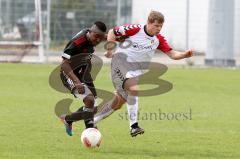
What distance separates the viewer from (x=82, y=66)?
11734 millimetres

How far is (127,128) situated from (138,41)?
261 centimetres

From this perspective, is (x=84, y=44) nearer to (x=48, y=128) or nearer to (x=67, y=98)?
(x=48, y=128)

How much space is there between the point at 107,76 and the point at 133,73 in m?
14.8

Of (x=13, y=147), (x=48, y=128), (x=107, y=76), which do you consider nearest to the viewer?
(x=13, y=147)

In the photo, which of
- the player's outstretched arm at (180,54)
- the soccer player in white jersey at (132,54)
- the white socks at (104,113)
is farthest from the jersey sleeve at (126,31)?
the white socks at (104,113)

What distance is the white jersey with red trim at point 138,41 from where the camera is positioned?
1153cm

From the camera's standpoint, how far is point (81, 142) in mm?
11500

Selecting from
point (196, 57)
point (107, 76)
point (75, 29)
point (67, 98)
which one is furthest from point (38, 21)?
point (67, 98)

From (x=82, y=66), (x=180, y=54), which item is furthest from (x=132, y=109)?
(x=180, y=54)

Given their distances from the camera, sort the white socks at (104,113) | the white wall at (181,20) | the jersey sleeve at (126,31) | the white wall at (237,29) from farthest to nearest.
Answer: the white wall at (181,20)
the white wall at (237,29)
the white socks at (104,113)
the jersey sleeve at (126,31)

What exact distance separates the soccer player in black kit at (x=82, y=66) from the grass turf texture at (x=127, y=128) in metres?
0.52

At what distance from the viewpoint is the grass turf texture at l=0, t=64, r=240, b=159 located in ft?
35.0

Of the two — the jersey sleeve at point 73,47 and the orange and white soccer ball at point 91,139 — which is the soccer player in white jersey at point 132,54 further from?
the orange and white soccer ball at point 91,139

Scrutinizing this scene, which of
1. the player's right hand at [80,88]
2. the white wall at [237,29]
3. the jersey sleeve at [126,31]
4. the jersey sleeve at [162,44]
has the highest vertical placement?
the jersey sleeve at [126,31]
